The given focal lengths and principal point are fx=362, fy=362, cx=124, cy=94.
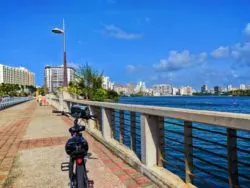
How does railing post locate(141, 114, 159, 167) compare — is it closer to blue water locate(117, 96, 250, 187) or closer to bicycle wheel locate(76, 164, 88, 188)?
blue water locate(117, 96, 250, 187)

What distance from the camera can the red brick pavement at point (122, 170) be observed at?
542 centimetres

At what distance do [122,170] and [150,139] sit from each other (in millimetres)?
871

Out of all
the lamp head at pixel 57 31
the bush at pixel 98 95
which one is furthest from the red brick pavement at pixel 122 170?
the bush at pixel 98 95

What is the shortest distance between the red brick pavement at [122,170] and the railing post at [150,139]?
0.96ft

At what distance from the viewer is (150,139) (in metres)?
5.80

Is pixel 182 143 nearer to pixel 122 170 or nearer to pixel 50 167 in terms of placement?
pixel 122 170

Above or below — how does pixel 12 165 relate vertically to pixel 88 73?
below

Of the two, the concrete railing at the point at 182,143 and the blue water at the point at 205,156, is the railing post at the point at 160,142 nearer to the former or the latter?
the concrete railing at the point at 182,143

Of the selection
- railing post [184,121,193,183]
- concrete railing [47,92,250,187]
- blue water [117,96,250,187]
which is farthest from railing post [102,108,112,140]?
railing post [184,121,193,183]

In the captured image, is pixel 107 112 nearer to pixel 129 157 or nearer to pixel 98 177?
pixel 129 157

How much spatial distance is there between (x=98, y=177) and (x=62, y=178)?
0.58 m

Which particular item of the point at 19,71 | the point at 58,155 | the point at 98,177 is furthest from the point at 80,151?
the point at 19,71

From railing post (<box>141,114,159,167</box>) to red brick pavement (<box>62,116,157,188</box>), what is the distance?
0.96ft

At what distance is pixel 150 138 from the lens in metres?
5.80
